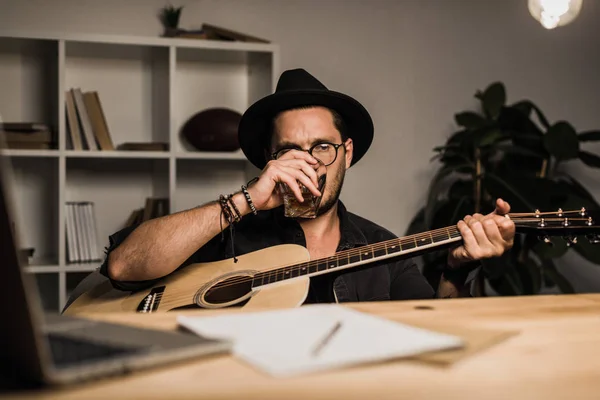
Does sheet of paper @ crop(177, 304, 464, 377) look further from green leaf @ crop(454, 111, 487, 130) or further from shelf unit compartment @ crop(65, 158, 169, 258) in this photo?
green leaf @ crop(454, 111, 487, 130)

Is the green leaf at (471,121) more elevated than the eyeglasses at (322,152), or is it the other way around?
the green leaf at (471,121)

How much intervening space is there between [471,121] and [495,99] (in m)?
0.16

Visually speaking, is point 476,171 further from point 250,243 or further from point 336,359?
point 336,359

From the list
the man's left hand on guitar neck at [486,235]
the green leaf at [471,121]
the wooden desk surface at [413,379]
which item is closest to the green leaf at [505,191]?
the green leaf at [471,121]

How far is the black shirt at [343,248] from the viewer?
6.57 feet

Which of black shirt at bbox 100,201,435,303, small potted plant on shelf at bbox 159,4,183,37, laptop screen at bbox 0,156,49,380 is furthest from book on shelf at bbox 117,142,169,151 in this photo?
laptop screen at bbox 0,156,49,380

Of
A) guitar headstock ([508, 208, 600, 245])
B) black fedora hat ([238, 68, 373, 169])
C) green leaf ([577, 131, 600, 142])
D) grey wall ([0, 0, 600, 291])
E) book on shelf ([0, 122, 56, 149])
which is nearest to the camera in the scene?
guitar headstock ([508, 208, 600, 245])

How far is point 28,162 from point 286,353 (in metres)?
2.90

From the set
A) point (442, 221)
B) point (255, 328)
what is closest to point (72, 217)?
point (442, 221)

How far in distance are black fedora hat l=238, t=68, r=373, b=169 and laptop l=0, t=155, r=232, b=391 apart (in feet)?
4.94

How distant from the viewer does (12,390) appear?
515mm

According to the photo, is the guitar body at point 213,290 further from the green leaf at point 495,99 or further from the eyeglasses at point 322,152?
the green leaf at point 495,99

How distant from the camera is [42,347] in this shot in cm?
51

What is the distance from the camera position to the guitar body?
155 cm
